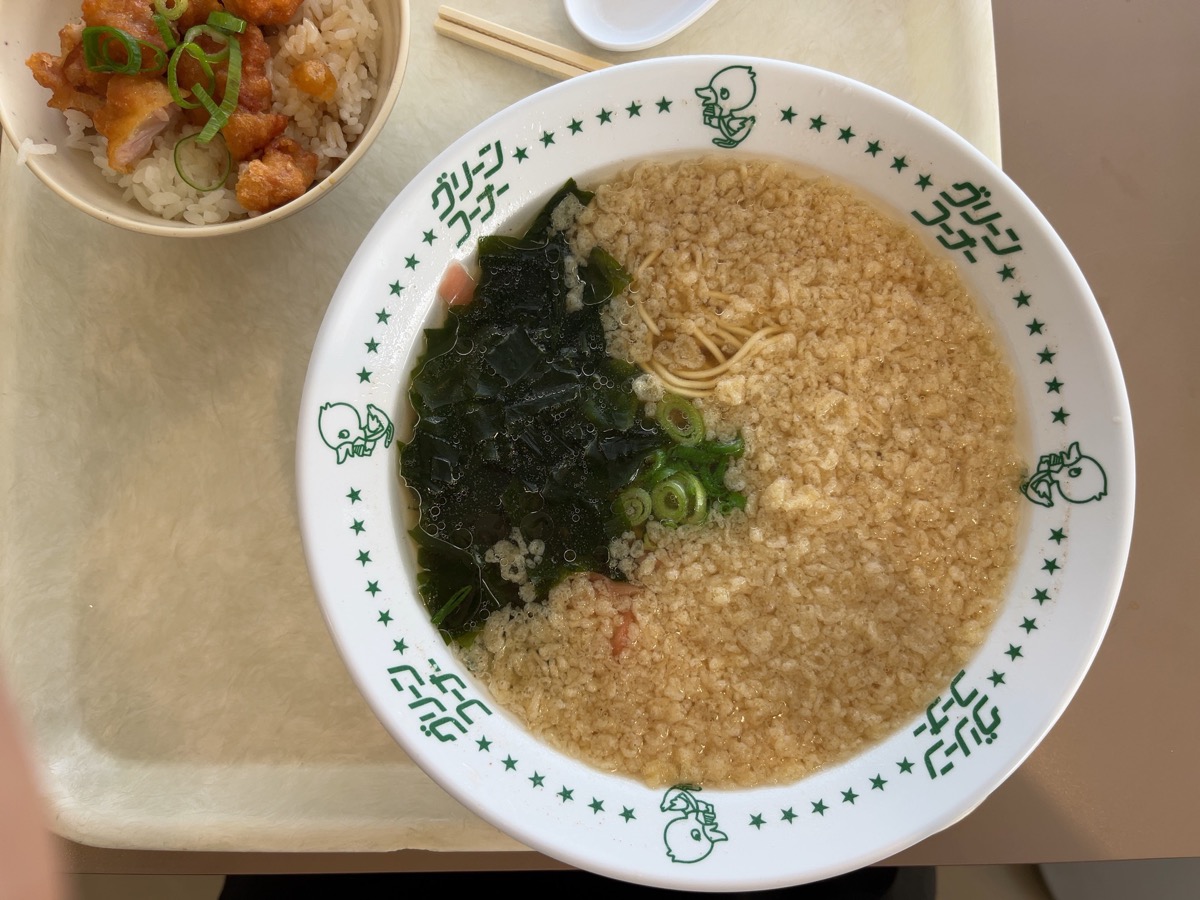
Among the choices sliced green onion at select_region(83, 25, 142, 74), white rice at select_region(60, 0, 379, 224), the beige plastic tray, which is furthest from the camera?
the beige plastic tray

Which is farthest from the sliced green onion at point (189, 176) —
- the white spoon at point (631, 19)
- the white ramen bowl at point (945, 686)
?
the white spoon at point (631, 19)

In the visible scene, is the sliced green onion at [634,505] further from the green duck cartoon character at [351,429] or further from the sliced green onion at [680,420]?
the green duck cartoon character at [351,429]

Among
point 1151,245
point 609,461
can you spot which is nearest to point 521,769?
point 609,461

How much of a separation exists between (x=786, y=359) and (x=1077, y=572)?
1.80 feet

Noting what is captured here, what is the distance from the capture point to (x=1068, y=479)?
121 centimetres

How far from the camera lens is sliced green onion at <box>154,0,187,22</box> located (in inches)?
46.8

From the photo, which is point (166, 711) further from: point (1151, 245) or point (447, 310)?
point (1151, 245)

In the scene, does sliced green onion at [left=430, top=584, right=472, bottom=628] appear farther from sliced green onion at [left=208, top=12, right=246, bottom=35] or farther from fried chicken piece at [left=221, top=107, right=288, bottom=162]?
sliced green onion at [left=208, top=12, right=246, bottom=35]

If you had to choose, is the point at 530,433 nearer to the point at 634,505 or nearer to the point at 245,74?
the point at 634,505

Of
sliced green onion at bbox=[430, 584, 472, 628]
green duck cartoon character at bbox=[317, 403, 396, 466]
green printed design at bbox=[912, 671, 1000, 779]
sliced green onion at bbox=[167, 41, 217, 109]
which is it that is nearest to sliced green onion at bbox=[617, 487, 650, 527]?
sliced green onion at bbox=[430, 584, 472, 628]

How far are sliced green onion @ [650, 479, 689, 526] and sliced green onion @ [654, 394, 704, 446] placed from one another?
81 millimetres

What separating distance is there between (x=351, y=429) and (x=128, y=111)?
0.58 metres

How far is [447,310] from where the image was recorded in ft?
4.33

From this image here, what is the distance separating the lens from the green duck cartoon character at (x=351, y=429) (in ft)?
3.82
